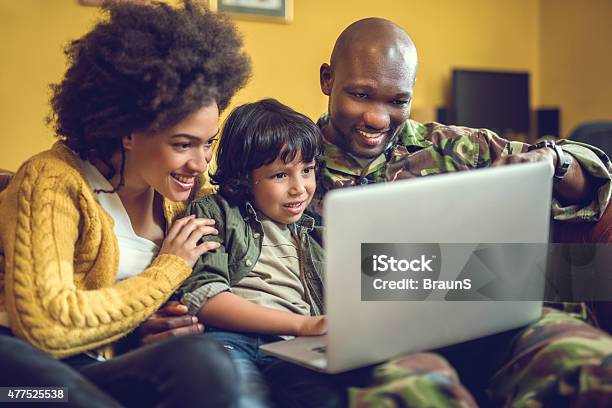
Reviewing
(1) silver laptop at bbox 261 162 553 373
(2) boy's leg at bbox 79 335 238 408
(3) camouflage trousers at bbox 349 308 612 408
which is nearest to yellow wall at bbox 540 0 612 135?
(3) camouflage trousers at bbox 349 308 612 408

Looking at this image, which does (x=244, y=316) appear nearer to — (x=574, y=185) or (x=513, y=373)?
(x=513, y=373)

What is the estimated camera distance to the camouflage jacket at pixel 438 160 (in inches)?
67.4

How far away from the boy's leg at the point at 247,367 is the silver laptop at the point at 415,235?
77 mm

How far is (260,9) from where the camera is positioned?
3361 millimetres

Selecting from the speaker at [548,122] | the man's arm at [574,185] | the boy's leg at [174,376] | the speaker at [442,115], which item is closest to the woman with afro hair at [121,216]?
the boy's leg at [174,376]

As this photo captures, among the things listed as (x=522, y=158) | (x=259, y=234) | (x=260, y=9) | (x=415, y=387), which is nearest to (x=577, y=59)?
(x=260, y=9)

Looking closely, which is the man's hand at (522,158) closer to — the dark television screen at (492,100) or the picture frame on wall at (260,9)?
the picture frame on wall at (260,9)

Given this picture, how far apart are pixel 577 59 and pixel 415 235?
380cm

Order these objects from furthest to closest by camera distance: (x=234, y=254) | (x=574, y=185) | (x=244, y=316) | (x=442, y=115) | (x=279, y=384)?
1. (x=442, y=115)
2. (x=574, y=185)
3. (x=234, y=254)
4. (x=244, y=316)
5. (x=279, y=384)

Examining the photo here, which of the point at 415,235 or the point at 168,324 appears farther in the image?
the point at 168,324

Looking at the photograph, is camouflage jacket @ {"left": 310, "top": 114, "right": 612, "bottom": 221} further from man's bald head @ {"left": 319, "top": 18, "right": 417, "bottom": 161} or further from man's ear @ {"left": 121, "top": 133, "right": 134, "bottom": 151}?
man's ear @ {"left": 121, "top": 133, "right": 134, "bottom": 151}

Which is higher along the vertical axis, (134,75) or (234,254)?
(134,75)

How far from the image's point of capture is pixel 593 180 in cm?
171

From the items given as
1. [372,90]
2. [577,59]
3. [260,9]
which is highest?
[260,9]
